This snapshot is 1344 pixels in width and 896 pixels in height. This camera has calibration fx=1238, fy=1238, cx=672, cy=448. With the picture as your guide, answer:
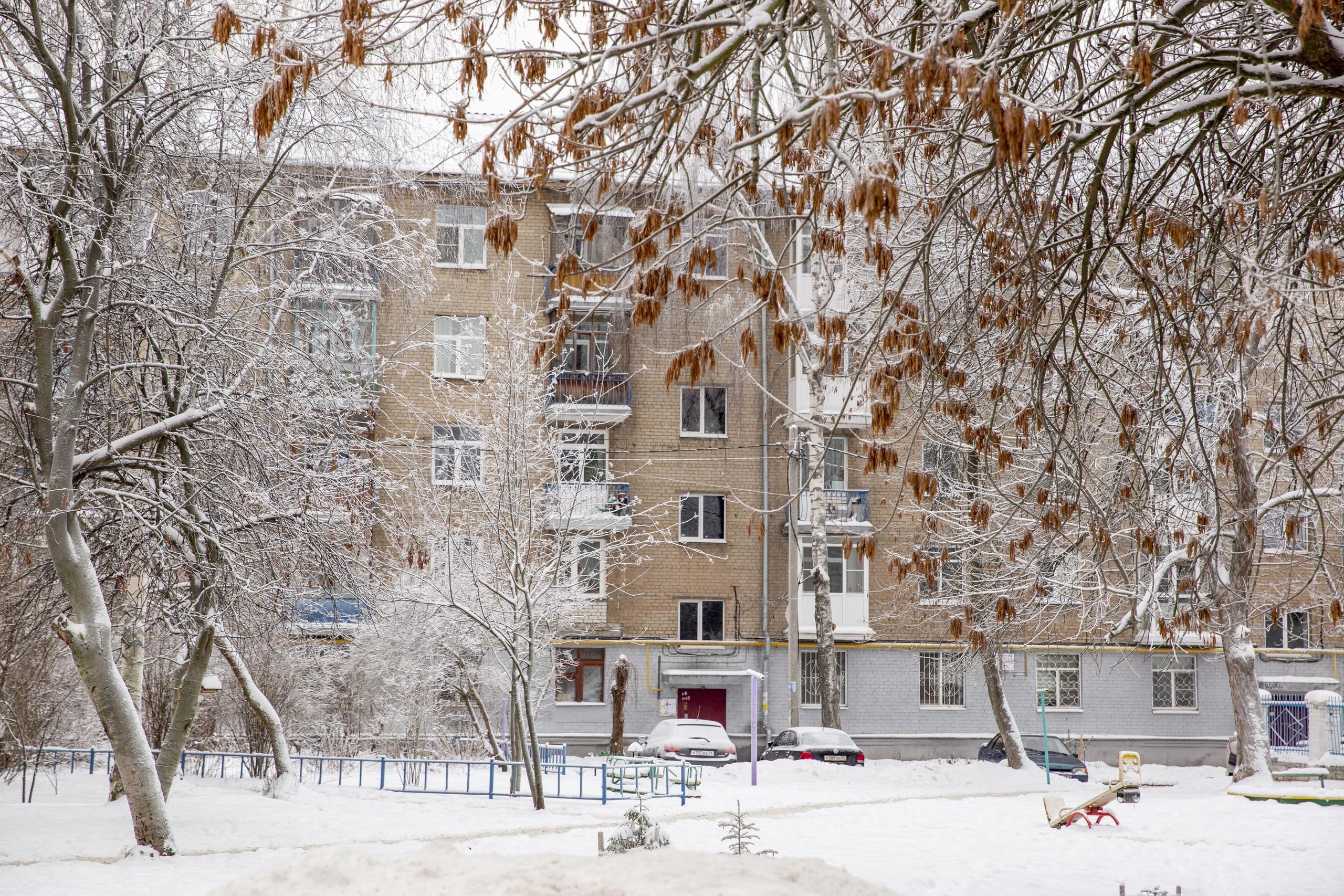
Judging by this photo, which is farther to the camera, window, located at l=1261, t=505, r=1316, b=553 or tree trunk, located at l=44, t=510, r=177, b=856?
tree trunk, located at l=44, t=510, r=177, b=856

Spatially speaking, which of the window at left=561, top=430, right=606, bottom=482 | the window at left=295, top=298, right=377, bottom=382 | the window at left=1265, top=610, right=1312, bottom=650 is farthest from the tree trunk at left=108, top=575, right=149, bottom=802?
the window at left=1265, top=610, right=1312, bottom=650

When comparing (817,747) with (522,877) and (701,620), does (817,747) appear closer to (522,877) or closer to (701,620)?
(701,620)

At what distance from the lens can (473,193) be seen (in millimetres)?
13812

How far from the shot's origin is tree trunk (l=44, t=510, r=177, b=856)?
10.5 metres

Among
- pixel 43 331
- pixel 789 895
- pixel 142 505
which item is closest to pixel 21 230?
pixel 43 331

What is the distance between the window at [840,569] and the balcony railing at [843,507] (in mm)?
930

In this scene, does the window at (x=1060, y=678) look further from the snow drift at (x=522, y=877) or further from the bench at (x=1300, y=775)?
the snow drift at (x=522, y=877)

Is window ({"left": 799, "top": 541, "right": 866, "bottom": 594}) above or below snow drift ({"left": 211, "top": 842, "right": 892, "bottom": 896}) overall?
above

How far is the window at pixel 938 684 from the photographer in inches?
1275

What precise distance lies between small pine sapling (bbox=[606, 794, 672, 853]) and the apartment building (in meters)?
21.4

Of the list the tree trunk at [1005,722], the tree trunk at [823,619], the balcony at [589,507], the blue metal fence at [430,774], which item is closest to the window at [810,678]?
the tree trunk at [823,619]

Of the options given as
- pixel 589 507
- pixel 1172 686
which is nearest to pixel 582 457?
Result: pixel 589 507

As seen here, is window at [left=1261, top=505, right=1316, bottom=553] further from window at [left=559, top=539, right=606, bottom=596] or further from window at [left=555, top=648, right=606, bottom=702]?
window at [left=555, top=648, right=606, bottom=702]

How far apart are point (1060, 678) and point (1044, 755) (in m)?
5.58
